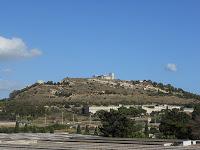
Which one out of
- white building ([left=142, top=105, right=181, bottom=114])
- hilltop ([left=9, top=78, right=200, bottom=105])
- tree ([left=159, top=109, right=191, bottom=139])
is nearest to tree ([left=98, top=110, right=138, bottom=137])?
tree ([left=159, top=109, right=191, bottom=139])

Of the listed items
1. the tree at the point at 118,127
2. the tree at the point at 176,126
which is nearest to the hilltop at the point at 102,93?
the tree at the point at 176,126

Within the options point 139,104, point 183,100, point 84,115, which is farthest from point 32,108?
point 183,100

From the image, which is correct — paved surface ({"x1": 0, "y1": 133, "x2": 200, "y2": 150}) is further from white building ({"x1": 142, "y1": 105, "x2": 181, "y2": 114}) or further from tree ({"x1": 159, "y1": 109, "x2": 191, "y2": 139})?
white building ({"x1": 142, "y1": 105, "x2": 181, "y2": 114})

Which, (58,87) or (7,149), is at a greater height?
(58,87)

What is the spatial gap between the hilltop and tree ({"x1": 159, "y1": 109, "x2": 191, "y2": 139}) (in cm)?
4301

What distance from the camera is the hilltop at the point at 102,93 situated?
9912 cm

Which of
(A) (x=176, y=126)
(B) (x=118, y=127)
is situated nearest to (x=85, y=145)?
(B) (x=118, y=127)

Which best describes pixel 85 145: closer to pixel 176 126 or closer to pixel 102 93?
pixel 176 126

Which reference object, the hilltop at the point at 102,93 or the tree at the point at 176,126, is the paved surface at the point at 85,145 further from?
the hilltop at the point at 102,93

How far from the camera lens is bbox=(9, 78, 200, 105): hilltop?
99.1m

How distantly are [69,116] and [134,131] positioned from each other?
34744mm

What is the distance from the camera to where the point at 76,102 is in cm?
9625

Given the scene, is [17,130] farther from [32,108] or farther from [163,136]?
[32,108]

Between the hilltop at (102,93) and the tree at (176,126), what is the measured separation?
43.0 m
